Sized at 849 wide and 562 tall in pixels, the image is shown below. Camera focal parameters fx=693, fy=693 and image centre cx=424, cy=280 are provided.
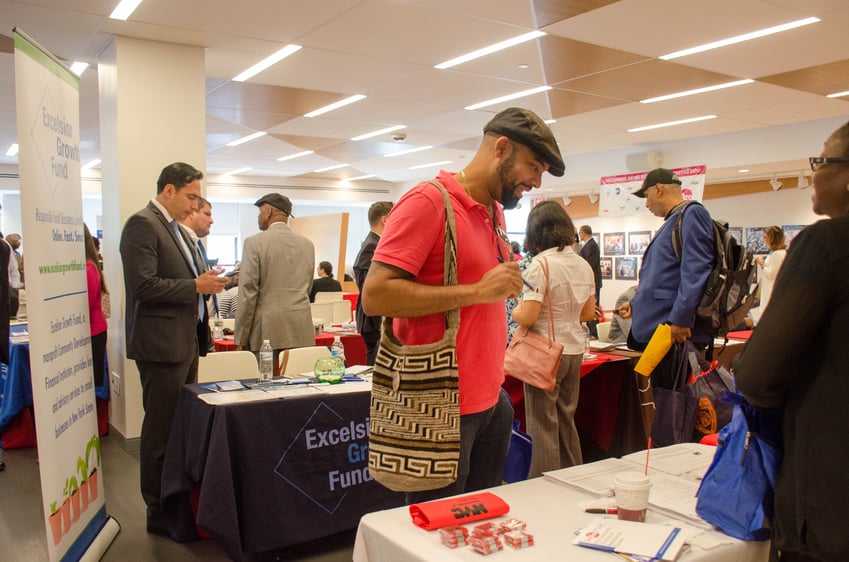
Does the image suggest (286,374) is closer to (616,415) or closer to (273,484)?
(273,484)

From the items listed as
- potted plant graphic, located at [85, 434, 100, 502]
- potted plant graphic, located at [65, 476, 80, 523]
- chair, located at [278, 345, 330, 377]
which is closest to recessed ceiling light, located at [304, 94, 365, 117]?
chair, located at [278, 345, 330, 377]

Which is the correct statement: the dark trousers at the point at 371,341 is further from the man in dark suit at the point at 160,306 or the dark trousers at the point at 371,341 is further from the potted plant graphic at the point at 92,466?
the potted plant graphic at the point at 92,466

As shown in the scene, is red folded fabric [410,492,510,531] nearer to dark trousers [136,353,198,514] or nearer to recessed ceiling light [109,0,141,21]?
dark trousers [136,353,198,514]

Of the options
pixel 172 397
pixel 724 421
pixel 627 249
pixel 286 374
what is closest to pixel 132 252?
pixel 172 397

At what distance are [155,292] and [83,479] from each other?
839 millimetres

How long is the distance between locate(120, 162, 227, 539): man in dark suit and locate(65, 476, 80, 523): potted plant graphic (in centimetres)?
44

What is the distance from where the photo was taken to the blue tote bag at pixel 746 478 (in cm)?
144

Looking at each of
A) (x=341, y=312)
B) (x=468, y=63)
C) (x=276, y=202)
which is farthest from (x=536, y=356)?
(x=341, y=312)

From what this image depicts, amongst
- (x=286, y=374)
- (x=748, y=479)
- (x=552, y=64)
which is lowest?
(x=286, y=374)

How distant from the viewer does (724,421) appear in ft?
11.7

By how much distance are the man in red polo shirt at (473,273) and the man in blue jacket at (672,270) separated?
1.95 m

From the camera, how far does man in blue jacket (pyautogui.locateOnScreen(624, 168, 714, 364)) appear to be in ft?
11.5

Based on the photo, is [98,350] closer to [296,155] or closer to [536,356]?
[536,356]

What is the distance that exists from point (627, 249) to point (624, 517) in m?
11.4
